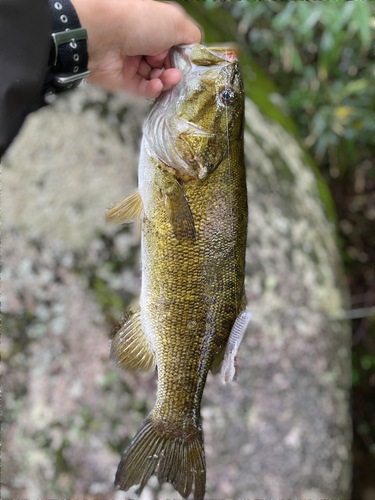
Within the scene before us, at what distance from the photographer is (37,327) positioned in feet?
6.75

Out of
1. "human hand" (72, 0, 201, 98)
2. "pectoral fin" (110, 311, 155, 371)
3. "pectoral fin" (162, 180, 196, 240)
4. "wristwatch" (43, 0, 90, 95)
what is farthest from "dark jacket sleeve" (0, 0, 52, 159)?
"pectoral fin" (110, 311, 155, 371)

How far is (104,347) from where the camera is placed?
6.94 ft

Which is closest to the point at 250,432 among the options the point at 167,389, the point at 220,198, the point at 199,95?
the point at 167,389

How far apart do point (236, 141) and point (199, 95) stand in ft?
0.65

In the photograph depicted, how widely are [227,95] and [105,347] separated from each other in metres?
1.46

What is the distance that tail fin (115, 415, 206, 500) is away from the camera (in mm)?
1273

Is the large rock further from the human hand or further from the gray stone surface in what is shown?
the human hand

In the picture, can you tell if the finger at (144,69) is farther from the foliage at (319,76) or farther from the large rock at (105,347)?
the foliage at (319,76)

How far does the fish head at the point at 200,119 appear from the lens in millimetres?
1294

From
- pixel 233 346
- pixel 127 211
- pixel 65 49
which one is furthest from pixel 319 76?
pixel 233 346

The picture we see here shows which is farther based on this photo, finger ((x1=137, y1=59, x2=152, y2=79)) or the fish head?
finger ((x1=137, y1=59, x2=152, y2=79))

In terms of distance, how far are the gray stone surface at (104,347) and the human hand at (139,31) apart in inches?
31.1

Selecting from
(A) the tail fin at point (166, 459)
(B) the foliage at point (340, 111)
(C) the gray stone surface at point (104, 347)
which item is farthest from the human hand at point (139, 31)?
(B) the foliage at point (340, 111)

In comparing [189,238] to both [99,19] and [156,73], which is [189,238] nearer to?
[156,73]
